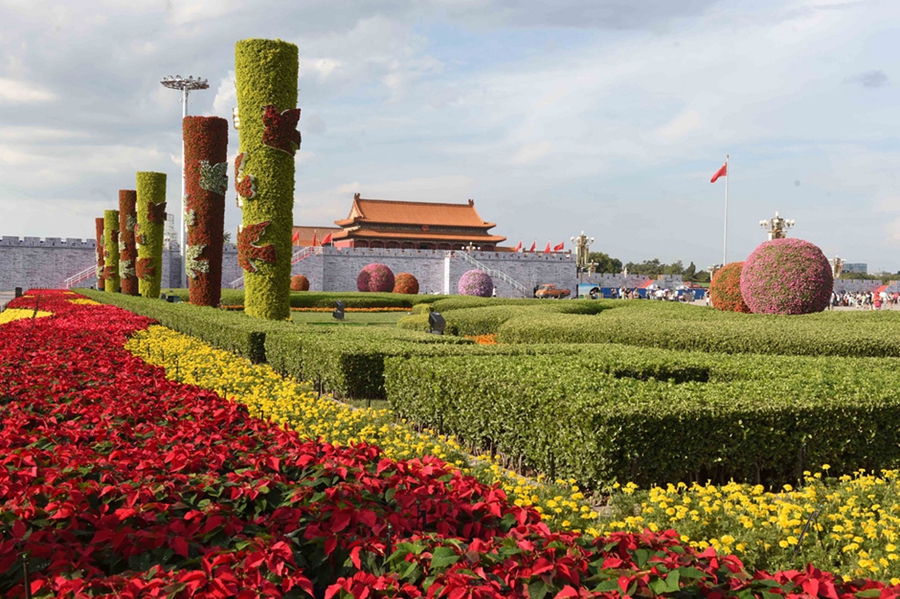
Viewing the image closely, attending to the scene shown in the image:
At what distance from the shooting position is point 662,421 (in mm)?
5105

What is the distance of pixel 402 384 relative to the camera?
7.48 metres

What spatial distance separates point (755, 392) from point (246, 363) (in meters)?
6.12

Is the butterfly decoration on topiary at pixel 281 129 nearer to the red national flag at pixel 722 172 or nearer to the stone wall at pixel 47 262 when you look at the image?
the red national flag at pixel 722 172

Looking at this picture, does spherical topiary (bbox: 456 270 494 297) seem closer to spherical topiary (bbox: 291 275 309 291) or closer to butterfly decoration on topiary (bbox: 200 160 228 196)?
spherical topiary (bbox: 291 275 309 291)

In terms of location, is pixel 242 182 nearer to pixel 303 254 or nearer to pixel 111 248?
pixel 111 248

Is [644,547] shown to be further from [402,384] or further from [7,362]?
[7,362]

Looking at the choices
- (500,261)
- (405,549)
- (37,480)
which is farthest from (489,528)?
(500,261)

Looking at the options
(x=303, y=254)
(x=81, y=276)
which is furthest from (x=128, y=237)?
(x=81, y=276)

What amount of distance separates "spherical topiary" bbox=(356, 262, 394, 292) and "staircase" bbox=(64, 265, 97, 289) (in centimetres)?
1889

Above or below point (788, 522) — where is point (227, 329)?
above

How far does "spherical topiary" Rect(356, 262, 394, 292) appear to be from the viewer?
42.6 m

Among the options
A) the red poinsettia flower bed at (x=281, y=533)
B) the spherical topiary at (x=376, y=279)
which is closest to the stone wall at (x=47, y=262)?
the spherical topiary at (x=376, y=279)

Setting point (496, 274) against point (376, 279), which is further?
point (496, 274)

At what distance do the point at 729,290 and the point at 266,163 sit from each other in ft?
43.9
